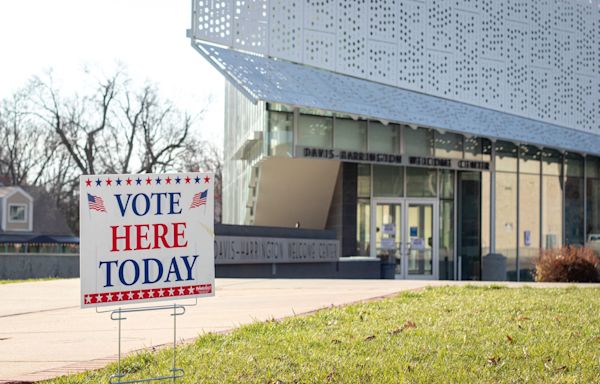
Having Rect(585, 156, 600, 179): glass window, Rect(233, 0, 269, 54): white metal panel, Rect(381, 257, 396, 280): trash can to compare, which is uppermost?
Rect(233, 0, 269, 54): white metal panel

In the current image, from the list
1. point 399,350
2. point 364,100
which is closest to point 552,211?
point 364,100

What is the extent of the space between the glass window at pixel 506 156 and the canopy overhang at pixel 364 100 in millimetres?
731

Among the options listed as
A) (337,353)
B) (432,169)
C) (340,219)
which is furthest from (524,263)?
(337,353)

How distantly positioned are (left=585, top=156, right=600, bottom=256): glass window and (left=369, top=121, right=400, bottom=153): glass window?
11331 millimetres

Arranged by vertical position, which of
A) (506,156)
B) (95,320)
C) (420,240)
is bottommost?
(95,320)

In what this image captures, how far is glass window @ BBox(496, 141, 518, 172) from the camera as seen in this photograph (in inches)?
1260

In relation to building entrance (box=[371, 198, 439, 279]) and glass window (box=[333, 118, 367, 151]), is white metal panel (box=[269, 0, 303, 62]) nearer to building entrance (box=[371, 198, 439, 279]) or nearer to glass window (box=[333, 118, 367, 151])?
glass window (box=[333, 118, 367, 151])

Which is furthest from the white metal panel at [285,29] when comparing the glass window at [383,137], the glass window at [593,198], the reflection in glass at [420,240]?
the glass window at [593,198]

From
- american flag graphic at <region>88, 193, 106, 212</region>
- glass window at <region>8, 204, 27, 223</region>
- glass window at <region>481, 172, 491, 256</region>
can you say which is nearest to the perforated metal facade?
glass window at <region>481, 172, 491, 256</region>

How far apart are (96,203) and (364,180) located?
956 inches

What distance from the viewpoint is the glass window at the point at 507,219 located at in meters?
32.2

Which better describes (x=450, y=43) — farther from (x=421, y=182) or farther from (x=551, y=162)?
(x=551, y=162)

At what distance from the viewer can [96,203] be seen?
590 cm

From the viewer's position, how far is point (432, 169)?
30797 millimetres
